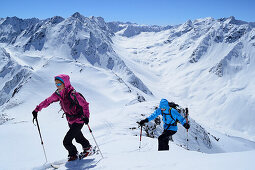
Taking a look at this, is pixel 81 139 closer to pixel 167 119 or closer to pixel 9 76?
pixel 167 119

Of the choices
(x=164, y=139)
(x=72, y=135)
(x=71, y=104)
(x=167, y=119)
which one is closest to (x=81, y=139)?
(x=72, y=135)

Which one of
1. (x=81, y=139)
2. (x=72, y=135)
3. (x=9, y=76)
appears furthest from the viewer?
(x=9, y=76)

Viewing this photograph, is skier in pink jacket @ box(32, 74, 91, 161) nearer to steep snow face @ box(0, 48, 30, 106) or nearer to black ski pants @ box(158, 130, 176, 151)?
black ski pants @ box(158, 130, 176, 151)

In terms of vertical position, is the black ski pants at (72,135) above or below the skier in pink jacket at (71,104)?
below

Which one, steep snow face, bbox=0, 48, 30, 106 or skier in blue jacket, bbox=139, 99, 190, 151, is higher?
steep snow face, bbox=0, 48, 30, 106

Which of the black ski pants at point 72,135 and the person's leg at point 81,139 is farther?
the person's leg at point 81,139

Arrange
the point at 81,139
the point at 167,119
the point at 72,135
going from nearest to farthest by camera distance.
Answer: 1. the point at 72,135
2. the point at 81,139
3. the point at 167,119

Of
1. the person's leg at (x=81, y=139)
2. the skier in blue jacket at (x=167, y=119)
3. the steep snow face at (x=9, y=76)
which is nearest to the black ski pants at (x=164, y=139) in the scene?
the skier in blue jacket at (x=167, y=119)

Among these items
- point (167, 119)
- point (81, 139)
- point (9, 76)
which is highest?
point (9, 76)

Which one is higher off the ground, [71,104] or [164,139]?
[71,104]

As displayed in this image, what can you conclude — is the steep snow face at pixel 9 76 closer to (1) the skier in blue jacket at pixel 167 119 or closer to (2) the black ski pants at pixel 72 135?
(2) the black ski pants at pixel 72 135

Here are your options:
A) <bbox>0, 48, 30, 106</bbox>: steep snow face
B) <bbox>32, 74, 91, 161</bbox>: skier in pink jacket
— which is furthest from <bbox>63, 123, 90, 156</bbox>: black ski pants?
<bbox>0, 48, 30, 106</bbox>: steep snow face

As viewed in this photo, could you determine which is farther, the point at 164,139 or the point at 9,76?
the point at 9,76

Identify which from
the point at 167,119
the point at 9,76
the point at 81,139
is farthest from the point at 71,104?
the point at 9,76
